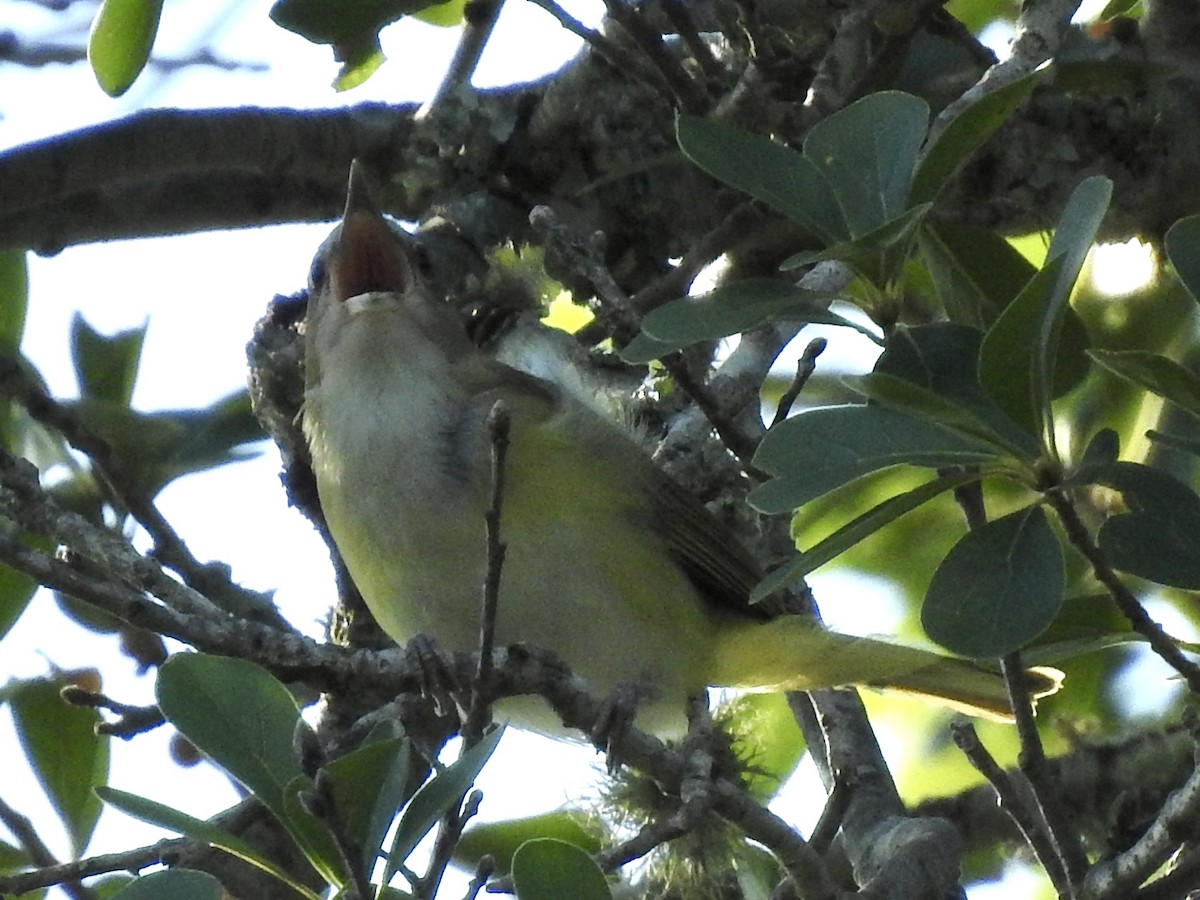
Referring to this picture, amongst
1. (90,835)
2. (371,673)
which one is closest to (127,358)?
(90,835)

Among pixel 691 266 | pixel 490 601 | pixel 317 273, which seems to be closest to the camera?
pixel 490 601

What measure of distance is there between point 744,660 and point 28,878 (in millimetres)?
1630

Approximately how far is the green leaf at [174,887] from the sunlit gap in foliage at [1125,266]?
272 centimetres

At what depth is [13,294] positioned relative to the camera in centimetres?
367

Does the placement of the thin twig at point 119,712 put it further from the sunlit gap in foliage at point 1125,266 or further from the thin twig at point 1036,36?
the sunlit gap in foliage at point 1125,266

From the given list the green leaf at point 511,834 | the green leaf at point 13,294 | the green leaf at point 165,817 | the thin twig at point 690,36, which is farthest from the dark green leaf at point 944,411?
the green leaf at point 13,294

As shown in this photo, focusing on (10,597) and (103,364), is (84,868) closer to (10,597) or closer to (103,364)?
(10,597)

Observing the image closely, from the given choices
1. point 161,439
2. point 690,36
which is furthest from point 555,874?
point 161,439

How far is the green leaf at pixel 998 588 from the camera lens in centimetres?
183

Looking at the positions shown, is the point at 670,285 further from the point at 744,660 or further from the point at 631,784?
the point at 631,784

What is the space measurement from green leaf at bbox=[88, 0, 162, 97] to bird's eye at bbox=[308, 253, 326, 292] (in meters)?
0.87

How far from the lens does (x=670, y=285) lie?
10.7 ft

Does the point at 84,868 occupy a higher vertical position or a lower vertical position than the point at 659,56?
lower

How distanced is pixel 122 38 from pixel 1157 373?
6.19ft
